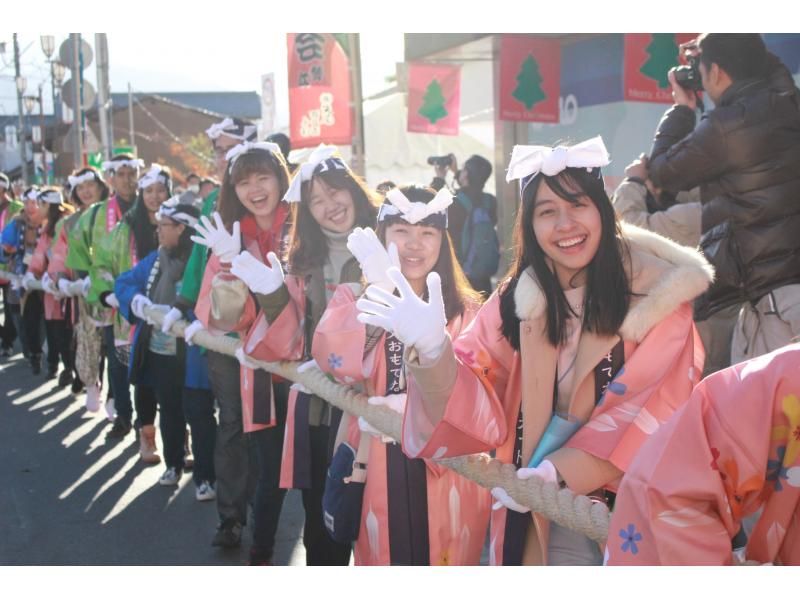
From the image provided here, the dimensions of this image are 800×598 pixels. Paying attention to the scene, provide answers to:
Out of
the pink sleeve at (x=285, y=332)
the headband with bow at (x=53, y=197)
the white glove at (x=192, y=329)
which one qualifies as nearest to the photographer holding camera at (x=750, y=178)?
the pink sleeve at (x=285, y=332)

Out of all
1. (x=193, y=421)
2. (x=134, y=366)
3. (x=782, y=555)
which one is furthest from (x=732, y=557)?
(x=134, y=366)

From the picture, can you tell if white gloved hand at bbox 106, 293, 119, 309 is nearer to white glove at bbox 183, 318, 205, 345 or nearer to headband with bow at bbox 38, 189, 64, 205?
white glove at bbox 183, 318, 205, 345

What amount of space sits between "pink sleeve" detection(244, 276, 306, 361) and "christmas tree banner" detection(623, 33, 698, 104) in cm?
450

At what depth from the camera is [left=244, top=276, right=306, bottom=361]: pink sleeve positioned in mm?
3994

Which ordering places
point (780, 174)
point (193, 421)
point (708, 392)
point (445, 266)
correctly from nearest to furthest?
point (708, 392), point (445, 266), point (780, 174), point (193, 421)

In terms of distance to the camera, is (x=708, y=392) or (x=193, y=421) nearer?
(x=708, y=392)

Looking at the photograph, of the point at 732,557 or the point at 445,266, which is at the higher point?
the point at 445,266

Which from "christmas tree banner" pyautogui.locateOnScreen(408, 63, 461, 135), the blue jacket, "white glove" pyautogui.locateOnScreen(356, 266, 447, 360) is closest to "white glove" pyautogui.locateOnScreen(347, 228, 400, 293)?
"white glove" pyautogui.locateOnScreen(356, 266, 447, 360)

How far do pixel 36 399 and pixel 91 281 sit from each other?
7.88 feet

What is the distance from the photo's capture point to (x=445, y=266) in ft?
11.0

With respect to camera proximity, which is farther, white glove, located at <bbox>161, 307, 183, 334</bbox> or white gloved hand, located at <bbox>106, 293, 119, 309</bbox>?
white gloved hand, located at <bbox>106, 293, 119, 309</bbox>

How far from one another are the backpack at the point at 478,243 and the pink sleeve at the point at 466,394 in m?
5.39

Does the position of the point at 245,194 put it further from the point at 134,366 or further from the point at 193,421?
the point at 134,366

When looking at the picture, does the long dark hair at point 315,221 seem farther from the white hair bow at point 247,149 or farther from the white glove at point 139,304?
the white glove at point 139,304
